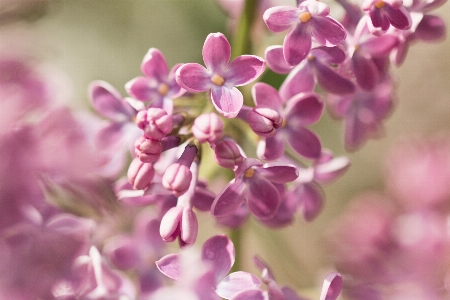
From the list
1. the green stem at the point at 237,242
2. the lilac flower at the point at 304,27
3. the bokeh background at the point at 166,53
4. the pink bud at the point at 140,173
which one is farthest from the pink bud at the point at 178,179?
the bokeh background at the point at 166,53

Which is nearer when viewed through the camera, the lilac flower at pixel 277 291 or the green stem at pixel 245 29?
the lilac flower at pixel 277 291

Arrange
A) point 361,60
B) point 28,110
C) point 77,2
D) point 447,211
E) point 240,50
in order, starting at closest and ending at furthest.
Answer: point 28,110 → point 361,60 → point 240,50 → point 447,211 → point 77,2

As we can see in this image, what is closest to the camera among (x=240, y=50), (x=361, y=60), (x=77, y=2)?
(x=361, y=60)

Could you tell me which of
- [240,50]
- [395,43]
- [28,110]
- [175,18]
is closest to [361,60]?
[395,43]

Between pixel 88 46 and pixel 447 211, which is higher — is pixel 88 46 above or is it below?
above

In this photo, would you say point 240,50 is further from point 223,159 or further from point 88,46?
point 88,46

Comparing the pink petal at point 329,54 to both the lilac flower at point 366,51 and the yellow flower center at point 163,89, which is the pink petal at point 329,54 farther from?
the yellow flower center at point 163,89

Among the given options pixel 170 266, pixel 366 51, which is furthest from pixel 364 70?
pixel 170 266
